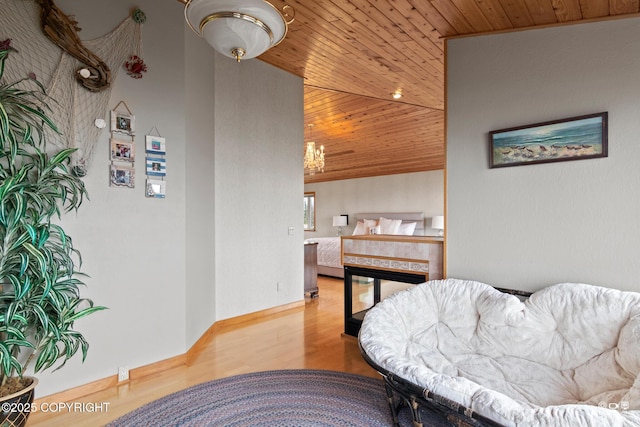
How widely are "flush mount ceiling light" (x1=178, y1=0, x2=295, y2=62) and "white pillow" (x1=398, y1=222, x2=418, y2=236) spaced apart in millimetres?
5892

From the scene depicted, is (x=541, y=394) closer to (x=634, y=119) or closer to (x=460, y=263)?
(x=460, y=263)

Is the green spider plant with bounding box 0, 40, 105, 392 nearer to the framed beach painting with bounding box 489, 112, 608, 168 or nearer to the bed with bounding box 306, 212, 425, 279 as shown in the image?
the framed beach painting with bounding box 489, 112, 608, 168

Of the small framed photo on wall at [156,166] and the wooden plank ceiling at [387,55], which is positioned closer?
the wooden plank ceiling at [387,55]

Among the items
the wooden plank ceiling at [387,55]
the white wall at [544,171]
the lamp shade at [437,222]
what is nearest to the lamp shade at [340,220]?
the wooden plank ceiling at [387,55]

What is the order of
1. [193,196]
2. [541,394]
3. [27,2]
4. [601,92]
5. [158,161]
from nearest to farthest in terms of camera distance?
1. [541,394]
2. [27,2]
3. [601,92]
4. [158,161]
5. [193,196]

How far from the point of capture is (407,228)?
7129 millimetres

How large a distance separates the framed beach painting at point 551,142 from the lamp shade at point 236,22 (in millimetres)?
→ 1890

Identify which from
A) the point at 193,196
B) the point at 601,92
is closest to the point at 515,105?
the point at 601,92

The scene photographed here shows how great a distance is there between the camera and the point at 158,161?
266 cm

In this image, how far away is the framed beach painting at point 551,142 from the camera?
2.26 metres

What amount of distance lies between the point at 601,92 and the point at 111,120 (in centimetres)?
342

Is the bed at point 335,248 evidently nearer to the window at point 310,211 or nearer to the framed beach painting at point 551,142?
the window at point 310,211

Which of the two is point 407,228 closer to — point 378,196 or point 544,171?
point 378,196

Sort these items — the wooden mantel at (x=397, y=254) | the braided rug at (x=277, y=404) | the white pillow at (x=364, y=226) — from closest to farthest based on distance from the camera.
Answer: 1. the braided rug at (x=277, y=404)
2. the wooden mantel at (x=397, y=254)
3. the white pillow at (x=364, y=226)
